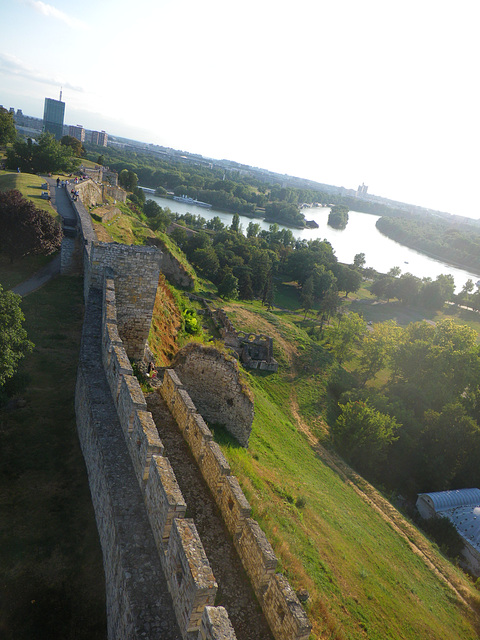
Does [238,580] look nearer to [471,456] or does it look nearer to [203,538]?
[203,538]

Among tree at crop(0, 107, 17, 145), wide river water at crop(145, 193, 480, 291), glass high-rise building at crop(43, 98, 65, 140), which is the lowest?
wide river water at crop(145, 193, 480, 291)

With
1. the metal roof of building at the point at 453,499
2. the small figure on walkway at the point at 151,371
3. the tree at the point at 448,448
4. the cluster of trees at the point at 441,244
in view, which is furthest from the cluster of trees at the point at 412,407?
the cluster of trees at the point at 441,244

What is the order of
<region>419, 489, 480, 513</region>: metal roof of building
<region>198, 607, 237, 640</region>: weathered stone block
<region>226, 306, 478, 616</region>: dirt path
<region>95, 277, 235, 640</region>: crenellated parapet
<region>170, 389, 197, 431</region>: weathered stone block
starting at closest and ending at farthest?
<region>198, 607, 237, 640</region>: weathered stone block, <region>95, 277, 235, 640</region>: crenellated parapet, <region>170, 389, 197, 431</region>: weathered stone block, <region>226, 306, 478, 616</region>: dirt path, <region>419, 489, 480, 513</region>: metal roof of building

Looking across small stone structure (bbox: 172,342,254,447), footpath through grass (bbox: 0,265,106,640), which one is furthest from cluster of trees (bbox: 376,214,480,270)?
footpath through grass (bbox: 0,265,106,640)

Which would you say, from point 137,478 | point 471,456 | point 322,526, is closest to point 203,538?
point 137,478

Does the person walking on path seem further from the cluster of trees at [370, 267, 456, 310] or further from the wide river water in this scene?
the wide river water

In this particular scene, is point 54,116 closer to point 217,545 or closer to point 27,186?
point 27,186
